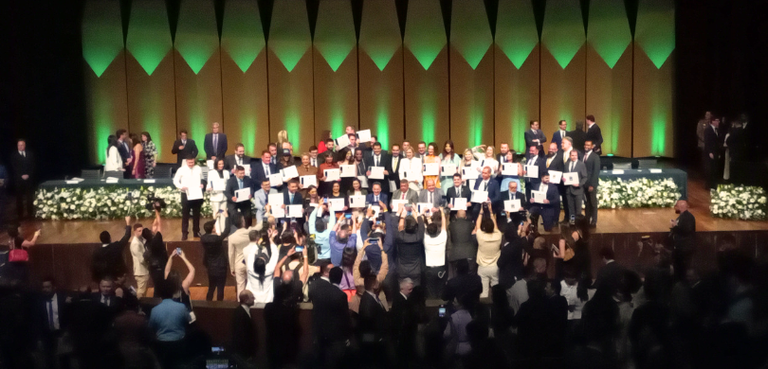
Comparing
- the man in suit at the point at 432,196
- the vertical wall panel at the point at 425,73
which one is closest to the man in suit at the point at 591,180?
the man in suit at the point at 432,196

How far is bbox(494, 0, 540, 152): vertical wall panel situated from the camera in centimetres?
1933

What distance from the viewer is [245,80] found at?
1970cm

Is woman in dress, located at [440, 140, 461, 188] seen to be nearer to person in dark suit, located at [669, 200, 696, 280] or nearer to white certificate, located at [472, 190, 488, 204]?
white certificate, located at [472, 190, 488, 204]

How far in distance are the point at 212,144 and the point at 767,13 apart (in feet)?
34.4

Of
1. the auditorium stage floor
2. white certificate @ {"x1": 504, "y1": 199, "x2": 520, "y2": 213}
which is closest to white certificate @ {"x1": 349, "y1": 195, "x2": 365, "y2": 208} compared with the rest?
white certificate @ {"x1": 504, "y1": 199, "x2": 520, "y2": 213}

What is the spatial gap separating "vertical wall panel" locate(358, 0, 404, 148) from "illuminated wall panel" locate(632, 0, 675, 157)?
5361 mm

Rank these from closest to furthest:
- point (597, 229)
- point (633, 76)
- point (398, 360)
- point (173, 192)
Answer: point (398, 360), point (597, 229), point (173, 192), point (633, 76)

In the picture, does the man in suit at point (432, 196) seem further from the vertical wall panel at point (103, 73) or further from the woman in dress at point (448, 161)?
the vertical wall panel at point (103, 73)

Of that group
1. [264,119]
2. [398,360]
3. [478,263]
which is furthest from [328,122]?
[398,360]

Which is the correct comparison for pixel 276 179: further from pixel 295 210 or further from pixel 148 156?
pixel 148 156

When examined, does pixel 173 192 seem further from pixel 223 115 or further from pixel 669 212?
pixel 669 212

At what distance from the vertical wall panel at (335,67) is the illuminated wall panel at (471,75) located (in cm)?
232

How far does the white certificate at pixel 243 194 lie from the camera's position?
11.4 m

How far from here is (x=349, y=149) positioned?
12992mm
